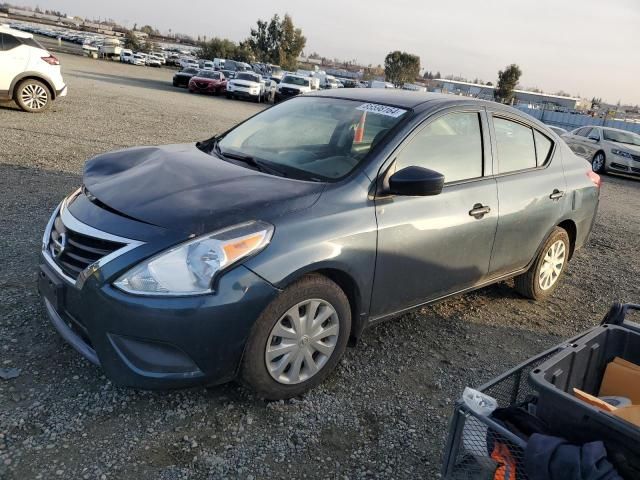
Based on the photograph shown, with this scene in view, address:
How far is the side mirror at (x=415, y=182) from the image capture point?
306 cm

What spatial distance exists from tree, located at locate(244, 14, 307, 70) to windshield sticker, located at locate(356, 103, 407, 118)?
6281 centimetres

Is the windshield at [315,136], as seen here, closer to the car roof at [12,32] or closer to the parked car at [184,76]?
the car roof at [12,32]

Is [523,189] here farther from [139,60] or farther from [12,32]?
[139,60]

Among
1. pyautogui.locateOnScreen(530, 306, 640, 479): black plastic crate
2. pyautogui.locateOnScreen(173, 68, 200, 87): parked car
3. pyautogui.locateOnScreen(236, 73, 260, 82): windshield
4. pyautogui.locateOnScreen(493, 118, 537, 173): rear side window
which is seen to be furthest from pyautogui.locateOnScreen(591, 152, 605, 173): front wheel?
pyautogui.locateOnScreen(173, 68, 200, 87): parked car

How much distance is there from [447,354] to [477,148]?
58.8 inches

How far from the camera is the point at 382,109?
3.66 meters

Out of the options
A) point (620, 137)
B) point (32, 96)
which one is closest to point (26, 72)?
point (32, 96)

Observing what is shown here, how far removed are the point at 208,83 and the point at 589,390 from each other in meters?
27.4

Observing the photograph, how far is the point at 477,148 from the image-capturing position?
154 inches

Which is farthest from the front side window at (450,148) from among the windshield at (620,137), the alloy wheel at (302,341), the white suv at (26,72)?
the windshield at (620,137)

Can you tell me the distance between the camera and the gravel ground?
2500mm

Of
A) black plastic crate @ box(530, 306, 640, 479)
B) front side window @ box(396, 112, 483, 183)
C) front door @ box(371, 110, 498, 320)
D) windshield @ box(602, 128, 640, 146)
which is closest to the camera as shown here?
black plastic crate @ box(530, 306, 640, 479)

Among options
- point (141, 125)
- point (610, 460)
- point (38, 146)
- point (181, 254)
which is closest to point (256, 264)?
point (181, 254)

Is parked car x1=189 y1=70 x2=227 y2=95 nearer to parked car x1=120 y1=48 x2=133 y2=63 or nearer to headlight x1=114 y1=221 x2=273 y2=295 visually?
parked car x1=120 y1=48 x2=133 y2=63
